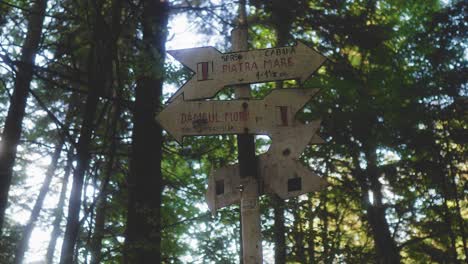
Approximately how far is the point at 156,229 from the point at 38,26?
431 cm

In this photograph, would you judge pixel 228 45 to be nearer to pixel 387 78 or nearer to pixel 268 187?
pixel 387 78

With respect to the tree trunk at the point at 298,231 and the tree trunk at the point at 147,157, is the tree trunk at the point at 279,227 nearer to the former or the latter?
the tree trunk at the point at 298,231

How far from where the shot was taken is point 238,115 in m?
2.69

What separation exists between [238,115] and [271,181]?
48cm

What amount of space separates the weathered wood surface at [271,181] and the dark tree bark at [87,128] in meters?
2.30

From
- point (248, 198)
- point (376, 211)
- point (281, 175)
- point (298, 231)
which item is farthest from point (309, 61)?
point (376, 211)

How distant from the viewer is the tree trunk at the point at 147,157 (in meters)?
5.22

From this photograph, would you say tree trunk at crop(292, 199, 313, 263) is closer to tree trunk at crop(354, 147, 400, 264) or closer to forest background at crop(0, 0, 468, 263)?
forest background at crop(0, 0, 468, 263)

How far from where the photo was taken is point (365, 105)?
7.78 metres

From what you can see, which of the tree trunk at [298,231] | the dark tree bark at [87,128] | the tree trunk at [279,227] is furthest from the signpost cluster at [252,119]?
the tree trunk at [298,231]

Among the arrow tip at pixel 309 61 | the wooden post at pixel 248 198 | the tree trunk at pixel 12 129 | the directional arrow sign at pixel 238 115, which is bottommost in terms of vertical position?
the wooden post at pixel 248 198

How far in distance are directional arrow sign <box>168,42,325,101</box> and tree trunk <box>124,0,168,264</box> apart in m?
2.35

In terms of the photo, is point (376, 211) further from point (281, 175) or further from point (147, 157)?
point (281, 175)

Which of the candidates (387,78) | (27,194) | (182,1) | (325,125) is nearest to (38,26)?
(182,1)
